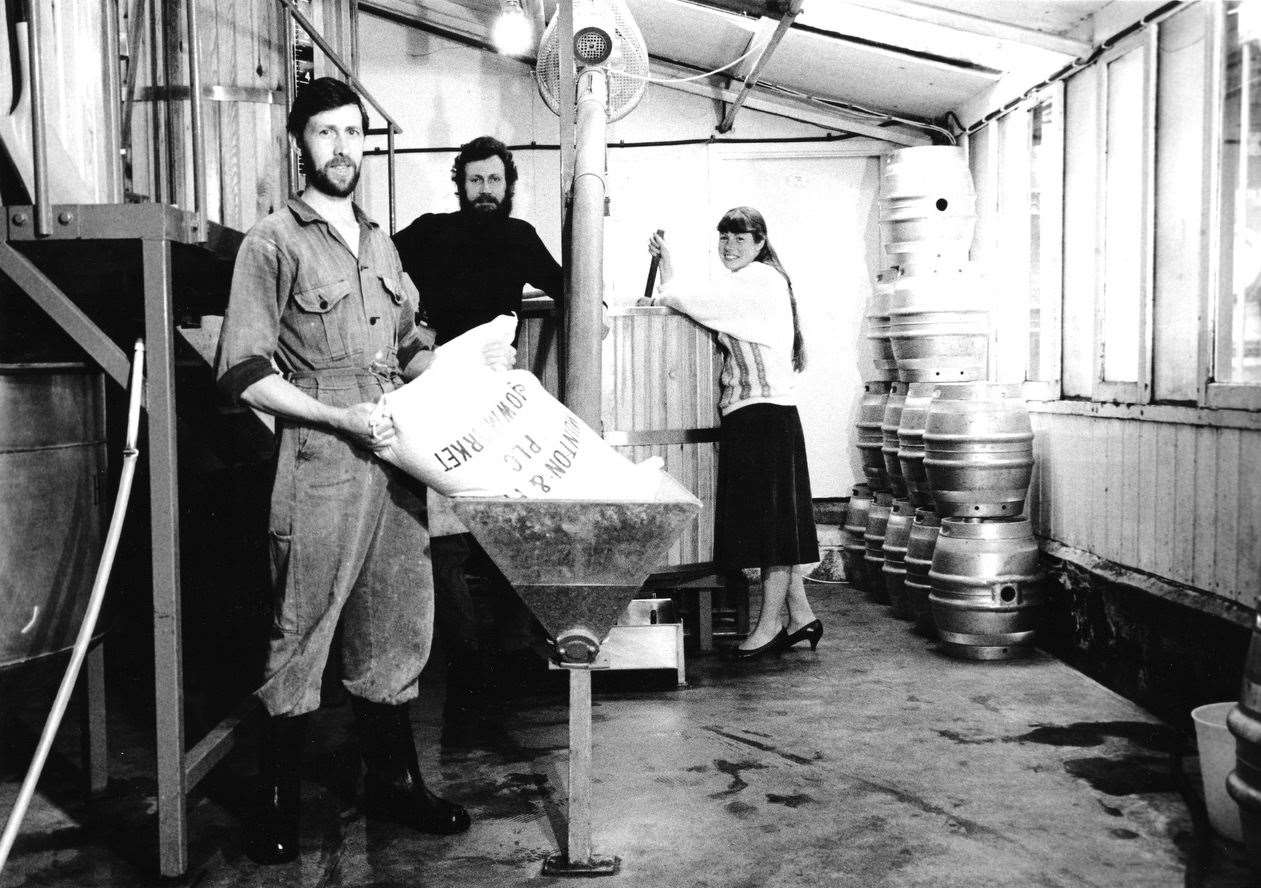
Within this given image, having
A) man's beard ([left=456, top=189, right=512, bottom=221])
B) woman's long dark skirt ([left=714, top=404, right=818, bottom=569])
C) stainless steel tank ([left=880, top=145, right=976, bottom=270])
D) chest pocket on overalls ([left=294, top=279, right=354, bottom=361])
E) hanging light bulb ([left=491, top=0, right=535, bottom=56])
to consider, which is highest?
hanging light bulb ([left=491, top=0, right=535, bottom=56])

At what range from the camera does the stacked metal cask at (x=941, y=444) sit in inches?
208

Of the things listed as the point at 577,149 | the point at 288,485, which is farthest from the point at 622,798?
the point at 577,149

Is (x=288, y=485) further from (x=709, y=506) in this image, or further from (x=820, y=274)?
(x=820, y=274)

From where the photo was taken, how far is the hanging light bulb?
22.7 ft

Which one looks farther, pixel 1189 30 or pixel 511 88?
pixel 511 88

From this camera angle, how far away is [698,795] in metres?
3.61

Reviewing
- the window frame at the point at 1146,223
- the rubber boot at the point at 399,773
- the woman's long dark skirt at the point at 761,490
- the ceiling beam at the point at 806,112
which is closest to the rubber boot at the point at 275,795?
the rubber boot at the point at 399,773

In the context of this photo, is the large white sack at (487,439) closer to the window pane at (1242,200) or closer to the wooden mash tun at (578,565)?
the wooden mash tun at (578,565)

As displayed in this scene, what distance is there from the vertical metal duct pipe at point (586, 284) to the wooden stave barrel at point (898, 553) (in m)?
2.35

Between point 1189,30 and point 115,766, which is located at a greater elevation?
point 1189,30

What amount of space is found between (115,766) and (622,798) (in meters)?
1.88

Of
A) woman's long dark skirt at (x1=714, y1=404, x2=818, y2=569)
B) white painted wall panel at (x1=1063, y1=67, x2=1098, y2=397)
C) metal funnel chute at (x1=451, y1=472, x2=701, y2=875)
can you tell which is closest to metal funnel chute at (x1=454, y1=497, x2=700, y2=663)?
metal funnel chute at (x1=451, y1=472, x2=701, y2=875)

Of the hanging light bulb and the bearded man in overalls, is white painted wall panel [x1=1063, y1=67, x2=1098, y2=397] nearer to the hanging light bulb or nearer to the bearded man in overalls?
the hanging light bulb

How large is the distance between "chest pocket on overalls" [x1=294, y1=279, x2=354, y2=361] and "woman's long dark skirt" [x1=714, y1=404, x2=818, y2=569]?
2.60 meters
